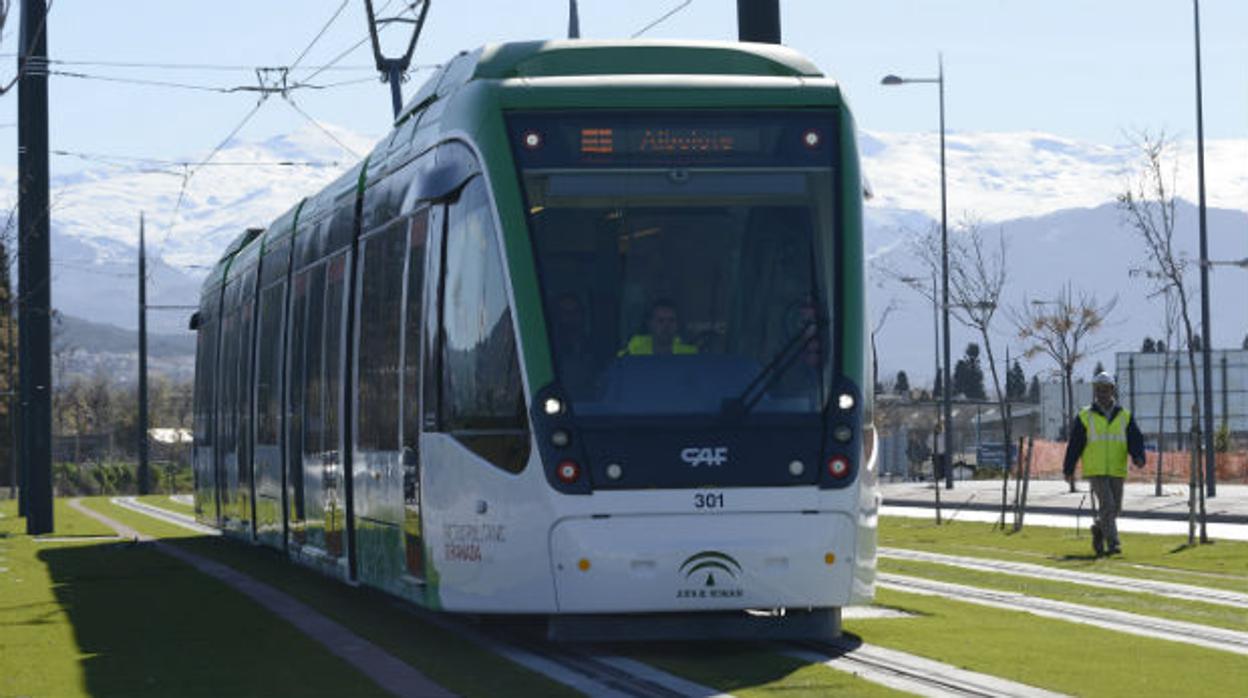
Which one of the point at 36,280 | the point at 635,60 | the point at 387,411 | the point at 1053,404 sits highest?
the point at 635,60

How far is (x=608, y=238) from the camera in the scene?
14.5m

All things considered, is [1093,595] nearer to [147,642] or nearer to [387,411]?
[387,411]

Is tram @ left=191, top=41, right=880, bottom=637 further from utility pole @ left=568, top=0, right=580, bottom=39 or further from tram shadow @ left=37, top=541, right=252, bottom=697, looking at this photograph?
utility pole @ left=568, top=0, right=580, bottom=39

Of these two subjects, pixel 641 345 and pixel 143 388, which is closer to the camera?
pixel 641 345

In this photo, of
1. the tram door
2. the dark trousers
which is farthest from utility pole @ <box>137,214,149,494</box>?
the tram door

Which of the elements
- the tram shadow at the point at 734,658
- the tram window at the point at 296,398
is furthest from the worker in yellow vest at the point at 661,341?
the tram window at the point at 296,398

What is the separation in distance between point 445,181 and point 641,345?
5.85ft

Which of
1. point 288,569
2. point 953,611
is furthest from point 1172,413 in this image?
point 953,611

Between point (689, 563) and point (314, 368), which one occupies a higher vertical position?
point (314, 368)

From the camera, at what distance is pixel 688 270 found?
14445 mm

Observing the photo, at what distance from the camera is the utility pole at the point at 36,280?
37.2 meters

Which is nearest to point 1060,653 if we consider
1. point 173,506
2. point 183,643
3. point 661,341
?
point 661,341

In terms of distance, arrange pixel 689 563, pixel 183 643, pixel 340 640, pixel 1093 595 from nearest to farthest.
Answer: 1. pixel 689 563
2. pixel 183 643
3. pixel 340 640
4. pixel 1093 595

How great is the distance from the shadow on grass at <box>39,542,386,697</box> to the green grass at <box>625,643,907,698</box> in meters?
1.72
